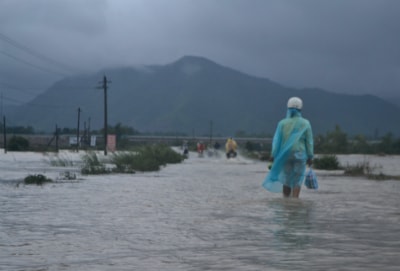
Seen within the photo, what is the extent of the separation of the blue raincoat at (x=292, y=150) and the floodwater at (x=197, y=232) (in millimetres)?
462

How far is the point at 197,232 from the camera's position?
28.8 feet

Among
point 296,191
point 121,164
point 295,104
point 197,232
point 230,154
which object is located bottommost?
point 197,232

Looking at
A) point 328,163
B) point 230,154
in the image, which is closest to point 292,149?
point 328,163

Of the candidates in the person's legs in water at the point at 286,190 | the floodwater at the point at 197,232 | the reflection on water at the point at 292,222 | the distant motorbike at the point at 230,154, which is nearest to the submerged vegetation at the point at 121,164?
the distant motorbike at the point at 230,154

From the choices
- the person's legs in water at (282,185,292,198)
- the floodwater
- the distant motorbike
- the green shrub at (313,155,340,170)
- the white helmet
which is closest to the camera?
the floodwater

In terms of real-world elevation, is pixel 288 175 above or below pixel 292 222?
above

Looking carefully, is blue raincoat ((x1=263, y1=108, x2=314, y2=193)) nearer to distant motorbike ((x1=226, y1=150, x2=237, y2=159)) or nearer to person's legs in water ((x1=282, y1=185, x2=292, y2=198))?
person's legs in water ((x1=282, y1=185, x2=292, y2=198))

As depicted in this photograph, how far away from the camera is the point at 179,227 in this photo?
30.7 ft

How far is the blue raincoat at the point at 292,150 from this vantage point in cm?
1270

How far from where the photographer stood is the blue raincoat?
41.7 ft

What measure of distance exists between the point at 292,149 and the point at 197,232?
4.33 metres

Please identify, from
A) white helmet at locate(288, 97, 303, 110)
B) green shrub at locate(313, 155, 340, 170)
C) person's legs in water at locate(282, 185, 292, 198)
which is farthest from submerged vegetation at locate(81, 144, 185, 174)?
white helmet at locate(288, 97, 303, 110)

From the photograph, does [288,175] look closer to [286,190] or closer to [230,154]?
[286,190]

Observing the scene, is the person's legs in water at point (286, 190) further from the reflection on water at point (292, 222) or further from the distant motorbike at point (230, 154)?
the distant motorbike at point (230, 154)
